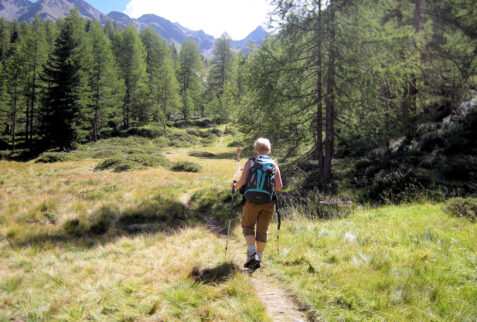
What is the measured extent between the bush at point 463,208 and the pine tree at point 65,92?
116 ft

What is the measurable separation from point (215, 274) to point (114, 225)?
434 cm

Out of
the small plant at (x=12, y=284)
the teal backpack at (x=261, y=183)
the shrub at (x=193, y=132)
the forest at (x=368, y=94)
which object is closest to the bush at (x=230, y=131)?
the shrub at (x=193, y=132)

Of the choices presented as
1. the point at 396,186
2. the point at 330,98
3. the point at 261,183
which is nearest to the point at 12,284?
the point at 261,183

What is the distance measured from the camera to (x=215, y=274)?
167 inches

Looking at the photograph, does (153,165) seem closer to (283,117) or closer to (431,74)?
(283,117)

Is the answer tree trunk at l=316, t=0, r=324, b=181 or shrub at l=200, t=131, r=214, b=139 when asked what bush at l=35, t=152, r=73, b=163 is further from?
shrub at l=200, t=131, r=214, b=139

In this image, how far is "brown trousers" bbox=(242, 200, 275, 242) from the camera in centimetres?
451

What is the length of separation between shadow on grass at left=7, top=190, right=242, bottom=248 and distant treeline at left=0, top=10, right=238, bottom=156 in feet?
24.0

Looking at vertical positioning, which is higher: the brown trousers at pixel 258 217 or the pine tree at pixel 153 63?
the pine tree at pixel 153 63

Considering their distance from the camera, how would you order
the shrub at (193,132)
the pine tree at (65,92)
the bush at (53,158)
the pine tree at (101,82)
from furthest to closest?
the shrub at (193,132) < the pine tree at (101,82) < the pine tree at (65,92) < the bush at (53,158)

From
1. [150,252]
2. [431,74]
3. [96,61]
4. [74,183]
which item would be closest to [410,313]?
[150,252]

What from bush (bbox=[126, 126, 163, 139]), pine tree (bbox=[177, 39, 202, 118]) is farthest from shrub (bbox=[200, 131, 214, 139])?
pine tree (bbox=[177, 39, 202, 118])

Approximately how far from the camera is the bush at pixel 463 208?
6.01 metres

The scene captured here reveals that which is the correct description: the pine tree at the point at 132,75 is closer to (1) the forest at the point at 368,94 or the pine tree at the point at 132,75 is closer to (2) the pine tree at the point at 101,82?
(2) the pine tree at the point at 101,82
